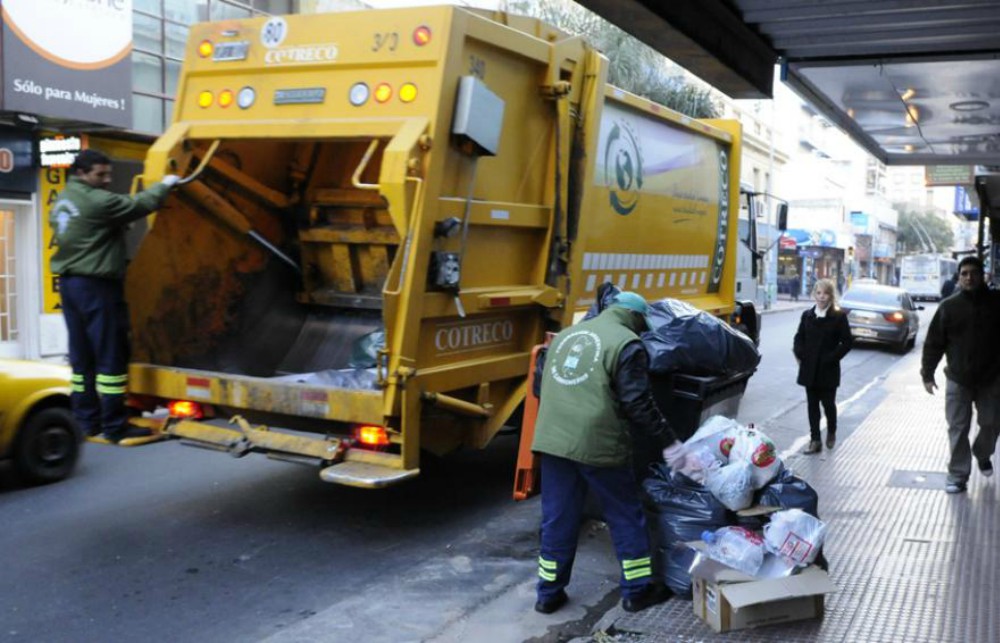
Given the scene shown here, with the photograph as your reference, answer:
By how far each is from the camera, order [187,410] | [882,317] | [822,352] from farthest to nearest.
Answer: [882,317], [822,352], [187,410]

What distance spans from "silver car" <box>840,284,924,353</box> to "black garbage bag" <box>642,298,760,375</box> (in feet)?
45.6

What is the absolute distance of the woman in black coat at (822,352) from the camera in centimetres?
848

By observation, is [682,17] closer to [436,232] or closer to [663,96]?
[436,232]

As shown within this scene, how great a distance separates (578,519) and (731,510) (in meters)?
0.73

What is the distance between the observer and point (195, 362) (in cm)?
668

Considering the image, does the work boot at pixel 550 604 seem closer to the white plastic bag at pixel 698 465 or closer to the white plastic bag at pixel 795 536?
the white plastic bag at pixel 698 465

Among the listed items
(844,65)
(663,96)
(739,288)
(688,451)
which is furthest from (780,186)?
(688,451)

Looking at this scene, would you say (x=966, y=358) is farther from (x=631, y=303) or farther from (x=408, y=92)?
(x=408, y=92)

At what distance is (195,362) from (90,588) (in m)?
1.96

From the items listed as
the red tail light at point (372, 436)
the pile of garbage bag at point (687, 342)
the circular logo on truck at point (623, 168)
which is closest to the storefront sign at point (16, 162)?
the circular logo on truck at point (623, 168)

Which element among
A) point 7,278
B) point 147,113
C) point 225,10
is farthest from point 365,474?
point 225,10

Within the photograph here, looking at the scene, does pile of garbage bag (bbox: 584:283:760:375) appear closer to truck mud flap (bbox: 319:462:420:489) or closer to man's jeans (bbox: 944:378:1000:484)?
truck mud flap (bbox: 319:462:420:489)

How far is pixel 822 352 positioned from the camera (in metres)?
8.50

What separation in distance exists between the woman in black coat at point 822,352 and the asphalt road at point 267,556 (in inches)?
105
